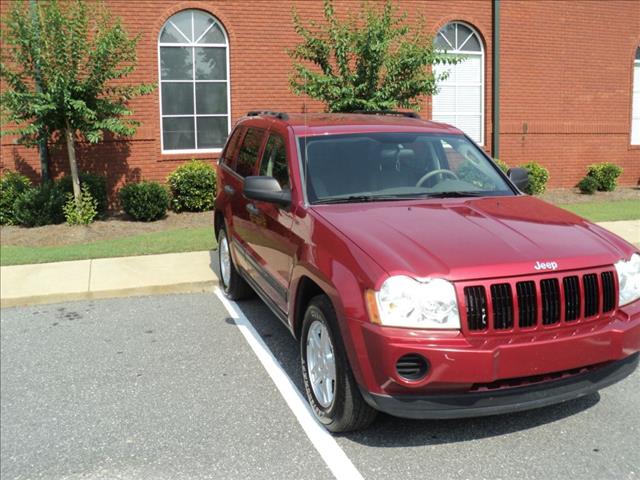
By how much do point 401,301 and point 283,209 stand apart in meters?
1.60

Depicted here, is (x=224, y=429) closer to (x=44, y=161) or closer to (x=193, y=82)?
(x=44, y=161)

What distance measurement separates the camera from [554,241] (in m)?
3.60

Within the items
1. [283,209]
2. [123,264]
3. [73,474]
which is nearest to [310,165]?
[283,209]

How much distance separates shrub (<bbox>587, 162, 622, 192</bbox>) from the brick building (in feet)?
1.53

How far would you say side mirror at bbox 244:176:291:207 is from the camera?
14.6ft

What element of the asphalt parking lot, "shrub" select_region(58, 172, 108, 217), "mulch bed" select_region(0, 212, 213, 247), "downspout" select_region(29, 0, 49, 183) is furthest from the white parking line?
"shrub" select_region(58, 172, 108, 217)

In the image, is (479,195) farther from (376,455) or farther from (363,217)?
(376,455)

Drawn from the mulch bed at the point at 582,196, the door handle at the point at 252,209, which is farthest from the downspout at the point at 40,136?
the mulch bed at the point at 582,196

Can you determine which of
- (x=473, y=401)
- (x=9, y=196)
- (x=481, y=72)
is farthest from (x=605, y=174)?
(x=473, y=401)

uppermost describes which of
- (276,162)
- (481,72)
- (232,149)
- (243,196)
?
(481,72)

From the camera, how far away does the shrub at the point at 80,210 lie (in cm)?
1127

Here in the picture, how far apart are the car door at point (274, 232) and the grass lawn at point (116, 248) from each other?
407 cm

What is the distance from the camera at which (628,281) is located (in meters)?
3.57

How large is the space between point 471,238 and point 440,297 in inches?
21.8
